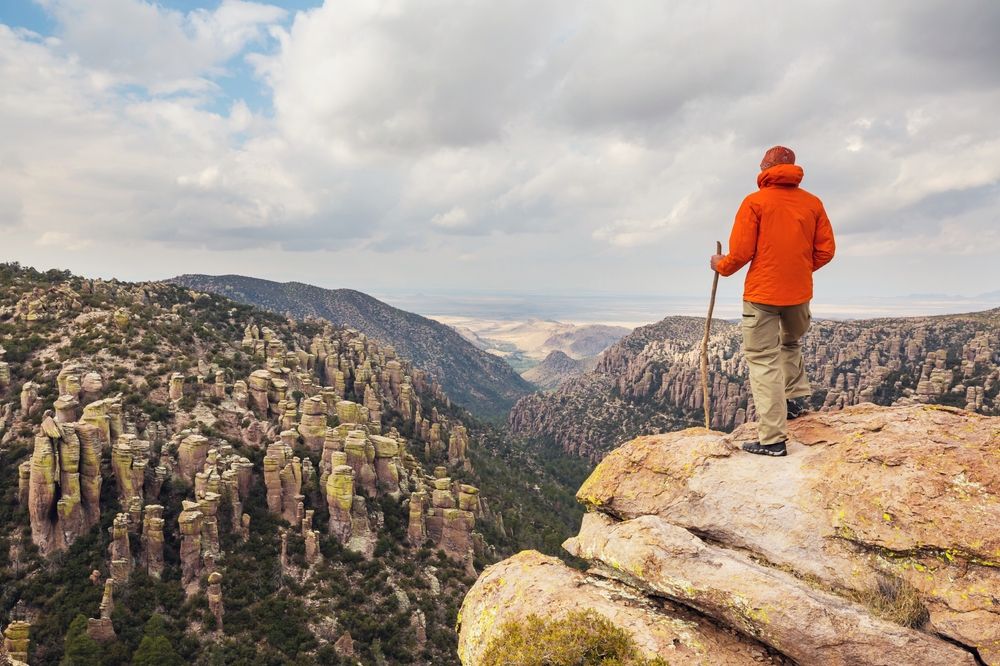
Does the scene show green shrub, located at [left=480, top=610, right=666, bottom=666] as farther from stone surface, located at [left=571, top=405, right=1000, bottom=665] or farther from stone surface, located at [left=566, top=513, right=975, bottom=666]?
stone surface, located at [left=571, top=405, right=1000, bottom=665]

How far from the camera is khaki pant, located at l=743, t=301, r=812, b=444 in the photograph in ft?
33.3

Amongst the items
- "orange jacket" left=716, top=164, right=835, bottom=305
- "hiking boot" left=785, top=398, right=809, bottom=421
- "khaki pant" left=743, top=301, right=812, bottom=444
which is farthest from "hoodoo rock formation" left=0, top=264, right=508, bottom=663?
"orange jacket" left=716, top=164, right=835, bottom=305

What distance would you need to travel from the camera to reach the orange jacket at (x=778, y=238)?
9867 millimetres

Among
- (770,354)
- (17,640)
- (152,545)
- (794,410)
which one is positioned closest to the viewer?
(770,354)

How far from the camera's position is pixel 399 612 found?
41094mm

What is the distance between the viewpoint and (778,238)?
32.3ft

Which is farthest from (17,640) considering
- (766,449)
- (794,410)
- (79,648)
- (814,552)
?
(794,410)

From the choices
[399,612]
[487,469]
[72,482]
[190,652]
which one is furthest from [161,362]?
[487,469]

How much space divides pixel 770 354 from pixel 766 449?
6.42 feet

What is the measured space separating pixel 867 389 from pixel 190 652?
402ft

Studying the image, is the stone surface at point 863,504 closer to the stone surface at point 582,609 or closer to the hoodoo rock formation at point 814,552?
the hoodoo rock formation at point 814,552

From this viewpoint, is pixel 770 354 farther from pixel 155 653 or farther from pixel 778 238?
pixel 155 653

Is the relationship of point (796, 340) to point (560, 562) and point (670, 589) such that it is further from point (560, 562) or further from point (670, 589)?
point (560, 562)

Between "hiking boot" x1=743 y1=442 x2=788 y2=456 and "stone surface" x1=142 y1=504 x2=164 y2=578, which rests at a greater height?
"hiking boot" x1=743 y1=442 x2=788 y2=456
